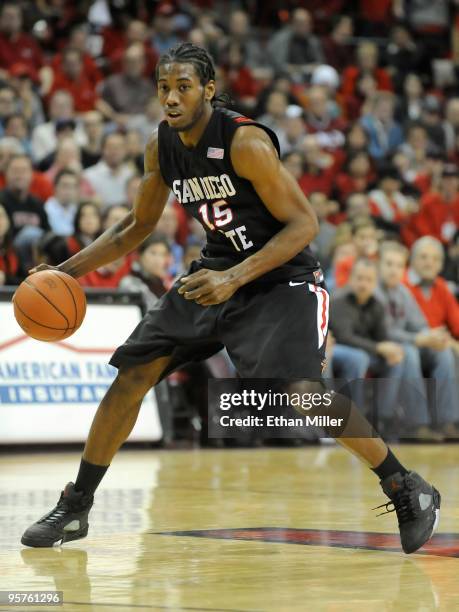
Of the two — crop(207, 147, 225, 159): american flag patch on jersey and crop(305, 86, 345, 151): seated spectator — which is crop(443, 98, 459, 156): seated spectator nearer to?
crop(305, 86, 345, 151): seated spectator

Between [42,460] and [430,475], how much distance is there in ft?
8.64

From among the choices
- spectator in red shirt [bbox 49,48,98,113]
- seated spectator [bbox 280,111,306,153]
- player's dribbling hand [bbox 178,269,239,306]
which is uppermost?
spectator in red shirt [bbox 49,48,98,113]

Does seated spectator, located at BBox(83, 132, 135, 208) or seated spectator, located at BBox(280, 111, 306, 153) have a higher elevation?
seated spectator, located at BBox(280, 111, 306, 153)

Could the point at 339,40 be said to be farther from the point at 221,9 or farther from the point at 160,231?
the point at 160,231

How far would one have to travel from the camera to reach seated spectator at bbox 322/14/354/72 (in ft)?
56.5

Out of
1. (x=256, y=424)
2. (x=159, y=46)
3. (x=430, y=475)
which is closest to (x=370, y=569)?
(x=430, y=475)

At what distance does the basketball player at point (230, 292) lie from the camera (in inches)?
177

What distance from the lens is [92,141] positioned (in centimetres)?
1248

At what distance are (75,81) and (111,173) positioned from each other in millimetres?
2149

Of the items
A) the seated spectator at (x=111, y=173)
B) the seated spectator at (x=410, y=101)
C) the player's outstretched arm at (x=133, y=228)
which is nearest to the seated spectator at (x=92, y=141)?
the seated spectator at (x=111, y=173)

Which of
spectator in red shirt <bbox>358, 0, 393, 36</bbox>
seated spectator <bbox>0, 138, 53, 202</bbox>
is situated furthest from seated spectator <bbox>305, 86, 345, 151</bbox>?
seated spectator <bbox>0, 138, 53, 202</bbox>

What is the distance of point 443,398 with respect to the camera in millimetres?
10656

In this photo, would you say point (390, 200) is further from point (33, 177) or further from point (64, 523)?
point (64, 523)

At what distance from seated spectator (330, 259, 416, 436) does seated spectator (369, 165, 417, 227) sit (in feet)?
11.2
